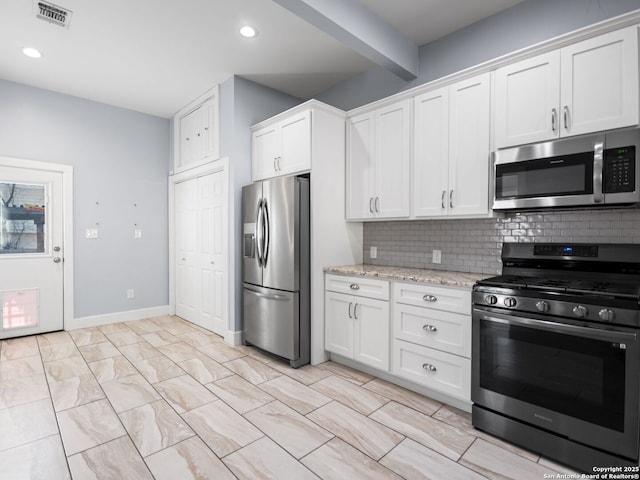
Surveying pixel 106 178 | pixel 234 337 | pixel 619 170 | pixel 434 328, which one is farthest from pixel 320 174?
pixel 106 178

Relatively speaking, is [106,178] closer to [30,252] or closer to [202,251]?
[30,252]

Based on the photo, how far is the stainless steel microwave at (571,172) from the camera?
185 centimetres

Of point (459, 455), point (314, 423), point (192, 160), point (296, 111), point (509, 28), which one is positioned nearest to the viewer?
point (459, 455)

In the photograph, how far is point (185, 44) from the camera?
10.1 ft

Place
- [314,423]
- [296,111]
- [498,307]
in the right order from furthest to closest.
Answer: [296,111]
[314,423]
[498,307]

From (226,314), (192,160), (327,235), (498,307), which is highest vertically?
(192,160)

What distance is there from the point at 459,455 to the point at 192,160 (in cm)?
422

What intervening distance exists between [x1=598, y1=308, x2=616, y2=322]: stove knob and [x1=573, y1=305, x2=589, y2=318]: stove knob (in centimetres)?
5

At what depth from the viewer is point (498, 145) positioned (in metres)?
2.33

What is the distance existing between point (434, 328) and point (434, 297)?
0.73 feet

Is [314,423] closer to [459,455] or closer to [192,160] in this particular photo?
[459,455]

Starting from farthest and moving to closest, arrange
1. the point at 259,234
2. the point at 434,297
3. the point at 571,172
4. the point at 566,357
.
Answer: the point at 259,234
the point at 434,297
the point at 571,172
the point at 566,357

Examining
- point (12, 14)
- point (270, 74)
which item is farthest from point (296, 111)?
point (12, 14)

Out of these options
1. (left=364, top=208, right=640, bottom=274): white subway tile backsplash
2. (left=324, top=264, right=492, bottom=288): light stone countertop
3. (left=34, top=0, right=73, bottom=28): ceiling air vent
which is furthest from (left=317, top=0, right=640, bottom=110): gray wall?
(left=34, top=0, right=73, bottom=28): ceiling air vent
